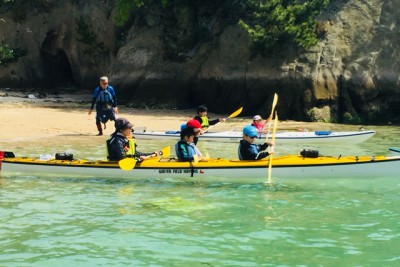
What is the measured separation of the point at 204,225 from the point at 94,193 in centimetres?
263

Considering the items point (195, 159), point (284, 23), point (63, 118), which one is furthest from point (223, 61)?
point (195, 159)

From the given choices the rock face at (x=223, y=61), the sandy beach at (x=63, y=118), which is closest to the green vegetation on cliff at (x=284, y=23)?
the rock face at (x=223, y=61)

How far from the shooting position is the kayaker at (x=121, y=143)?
9594 millimetres

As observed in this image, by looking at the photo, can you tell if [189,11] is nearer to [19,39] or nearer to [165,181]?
[19,39]

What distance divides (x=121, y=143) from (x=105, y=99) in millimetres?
6085

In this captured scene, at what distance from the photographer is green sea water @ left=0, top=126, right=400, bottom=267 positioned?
619cm

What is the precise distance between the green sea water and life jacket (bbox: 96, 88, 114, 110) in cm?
558

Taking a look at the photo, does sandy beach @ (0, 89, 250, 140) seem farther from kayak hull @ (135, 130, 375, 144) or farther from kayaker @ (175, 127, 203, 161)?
kayaker @ (175, 127, 203, 161)

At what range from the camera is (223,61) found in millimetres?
24406

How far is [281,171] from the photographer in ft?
32.0

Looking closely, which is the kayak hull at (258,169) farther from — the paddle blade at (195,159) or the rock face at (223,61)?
the rock face at (223,61)

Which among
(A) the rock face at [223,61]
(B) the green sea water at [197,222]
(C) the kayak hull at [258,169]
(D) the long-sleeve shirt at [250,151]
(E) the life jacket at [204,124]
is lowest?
(B) the green sea water at [197,222]

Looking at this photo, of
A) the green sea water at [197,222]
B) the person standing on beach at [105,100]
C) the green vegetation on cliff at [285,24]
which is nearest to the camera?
the green sea water at [197,222]

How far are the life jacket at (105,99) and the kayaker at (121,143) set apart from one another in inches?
225
